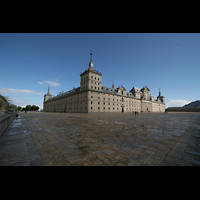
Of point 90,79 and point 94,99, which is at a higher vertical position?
point 90,79

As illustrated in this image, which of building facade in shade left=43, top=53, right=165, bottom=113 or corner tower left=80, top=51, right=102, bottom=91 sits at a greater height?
corner tower left=80, top=51, right=102, bottom=91

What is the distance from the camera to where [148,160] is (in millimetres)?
A: 2494

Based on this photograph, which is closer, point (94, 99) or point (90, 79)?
point (90, 79)

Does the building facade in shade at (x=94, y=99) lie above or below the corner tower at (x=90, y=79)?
below
